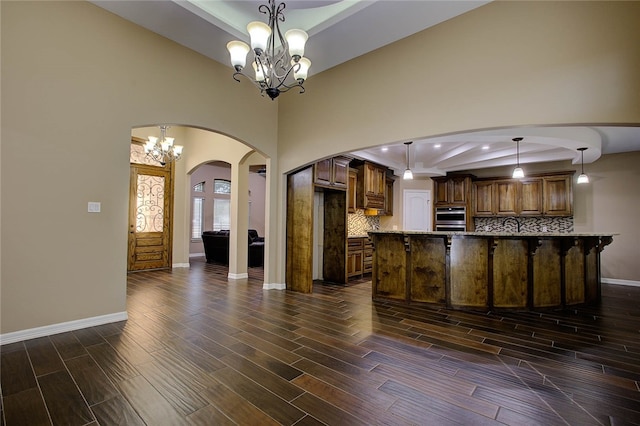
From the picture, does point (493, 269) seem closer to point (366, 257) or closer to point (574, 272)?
point (574, 272)

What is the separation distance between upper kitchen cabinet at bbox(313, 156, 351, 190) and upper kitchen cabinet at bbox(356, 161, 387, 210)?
78 centimetres

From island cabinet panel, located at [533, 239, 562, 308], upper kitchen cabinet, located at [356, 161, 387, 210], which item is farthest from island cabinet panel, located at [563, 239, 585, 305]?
upper kitchen cabinet, located at [356, 161, 387, 210]

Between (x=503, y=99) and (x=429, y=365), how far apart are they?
283cm

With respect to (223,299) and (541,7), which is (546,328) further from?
(223,299)

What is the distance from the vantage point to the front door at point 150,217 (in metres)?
6.73

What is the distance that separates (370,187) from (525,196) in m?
3.86

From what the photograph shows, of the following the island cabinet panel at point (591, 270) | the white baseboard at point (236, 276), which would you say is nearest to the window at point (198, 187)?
the white baseboard at point (236, 276)

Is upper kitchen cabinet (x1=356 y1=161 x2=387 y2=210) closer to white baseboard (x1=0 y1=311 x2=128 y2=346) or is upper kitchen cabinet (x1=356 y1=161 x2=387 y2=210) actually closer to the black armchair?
the black armchair

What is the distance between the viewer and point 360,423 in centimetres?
170

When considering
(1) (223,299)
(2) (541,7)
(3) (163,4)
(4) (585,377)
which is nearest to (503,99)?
(2) (541,7)

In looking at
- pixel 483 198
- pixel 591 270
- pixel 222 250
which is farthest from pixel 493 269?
pixel 222 250

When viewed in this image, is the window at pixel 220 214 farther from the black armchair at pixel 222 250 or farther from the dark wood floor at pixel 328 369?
the dark wood floor at pixel 328 369

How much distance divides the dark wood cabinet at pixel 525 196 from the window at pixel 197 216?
29.0ft

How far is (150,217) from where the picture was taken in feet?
23.1
